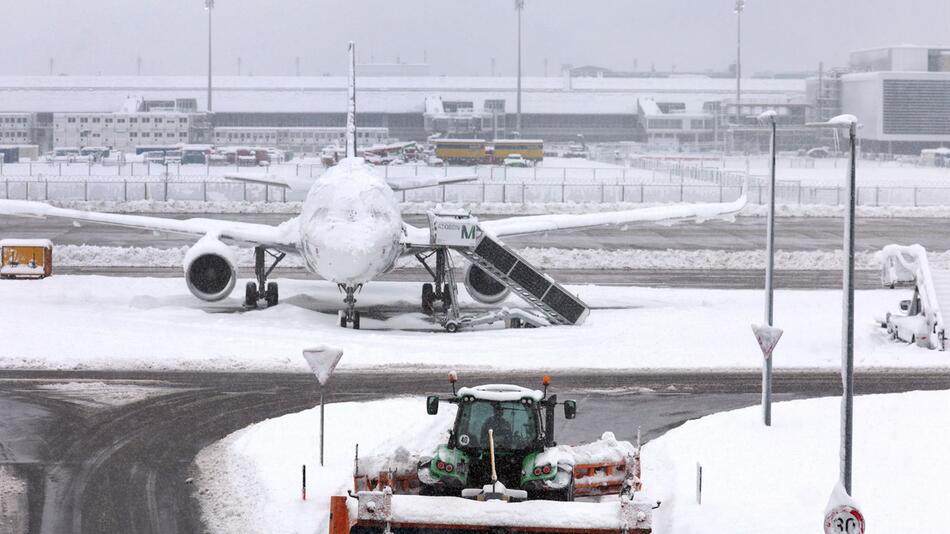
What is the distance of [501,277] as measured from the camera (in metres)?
40.7

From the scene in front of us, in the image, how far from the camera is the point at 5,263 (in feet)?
159

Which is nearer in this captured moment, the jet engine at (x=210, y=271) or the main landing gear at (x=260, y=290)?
the jet engine at (x=210, y=271)

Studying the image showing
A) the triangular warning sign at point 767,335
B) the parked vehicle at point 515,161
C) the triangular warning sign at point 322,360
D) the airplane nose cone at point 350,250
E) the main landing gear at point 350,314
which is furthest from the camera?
the parked vehicle at point 515,161

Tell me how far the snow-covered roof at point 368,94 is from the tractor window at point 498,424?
158590 millimetres

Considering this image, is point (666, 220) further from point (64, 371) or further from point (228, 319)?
point (64, 371)

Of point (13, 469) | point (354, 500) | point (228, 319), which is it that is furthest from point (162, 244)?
point (354, 500)

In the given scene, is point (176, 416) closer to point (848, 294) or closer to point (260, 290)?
point (848, 294)

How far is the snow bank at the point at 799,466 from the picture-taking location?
63.4 ft

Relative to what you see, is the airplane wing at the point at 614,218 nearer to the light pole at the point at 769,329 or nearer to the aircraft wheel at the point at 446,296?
the aircraft wheel at the point at 446,296

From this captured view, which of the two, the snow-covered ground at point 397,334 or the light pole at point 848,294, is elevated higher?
the light pole at point 848,294

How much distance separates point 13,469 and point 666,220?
2968cm

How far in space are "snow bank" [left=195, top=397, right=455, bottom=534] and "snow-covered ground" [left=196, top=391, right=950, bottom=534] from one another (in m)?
0.02

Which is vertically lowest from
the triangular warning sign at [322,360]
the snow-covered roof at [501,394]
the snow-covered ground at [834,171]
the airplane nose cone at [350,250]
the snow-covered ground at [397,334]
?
the snow-covered ground at [397,334]

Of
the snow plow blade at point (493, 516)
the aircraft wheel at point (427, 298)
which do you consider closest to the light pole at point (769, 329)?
the snow plow blade at point (493, 516)
